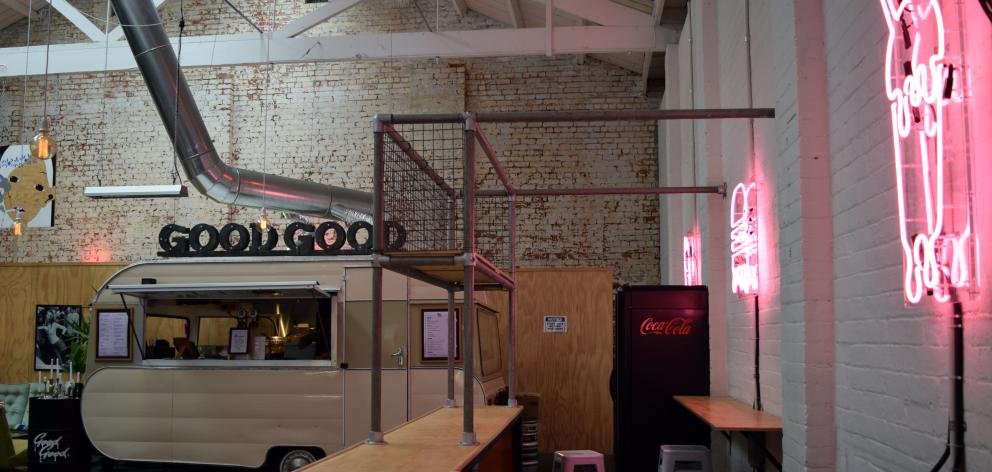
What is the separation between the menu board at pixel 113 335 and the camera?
29.2 ft

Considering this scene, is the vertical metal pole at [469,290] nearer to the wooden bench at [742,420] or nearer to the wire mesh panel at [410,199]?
the wire mesh panel at [410,199]

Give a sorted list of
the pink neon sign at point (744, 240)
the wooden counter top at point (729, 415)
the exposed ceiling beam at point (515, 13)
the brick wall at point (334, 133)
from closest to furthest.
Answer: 1. the wooden counter top at point (729, 415)
2. the pink neon sign at point (744, 240)
3. the exposed ceiling beam at point (515, 13)
4. the brick wall at point (334, 133)

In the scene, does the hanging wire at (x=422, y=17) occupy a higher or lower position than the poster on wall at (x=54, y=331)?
higher

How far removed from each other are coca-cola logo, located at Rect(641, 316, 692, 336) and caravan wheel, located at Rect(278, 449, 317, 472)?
332 centimetres

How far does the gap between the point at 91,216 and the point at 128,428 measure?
5.96m

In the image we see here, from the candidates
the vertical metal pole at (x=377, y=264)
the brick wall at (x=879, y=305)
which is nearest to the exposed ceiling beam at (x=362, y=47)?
the brick wall at (x=879, y=305)

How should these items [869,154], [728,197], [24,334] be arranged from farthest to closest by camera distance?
[24,334]
[728,197]
[869,154]

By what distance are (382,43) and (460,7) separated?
8.79 feet

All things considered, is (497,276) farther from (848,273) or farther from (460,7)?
(460,7)

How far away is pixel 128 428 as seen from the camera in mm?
8711

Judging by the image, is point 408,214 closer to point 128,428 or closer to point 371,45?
point 128,428

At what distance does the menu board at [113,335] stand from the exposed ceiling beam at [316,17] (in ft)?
13.7

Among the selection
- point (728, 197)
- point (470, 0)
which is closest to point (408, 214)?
point (728, 197)

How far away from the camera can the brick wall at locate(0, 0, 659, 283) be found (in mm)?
12914
